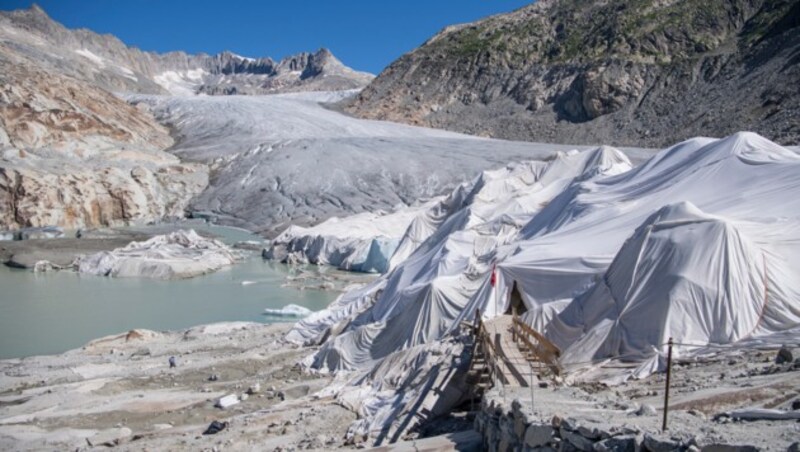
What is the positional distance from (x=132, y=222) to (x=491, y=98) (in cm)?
4160

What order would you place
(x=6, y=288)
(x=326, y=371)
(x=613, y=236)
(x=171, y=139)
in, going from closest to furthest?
(x=613, y=236) < (x=326, y=371) < (x=6, y=288) < (x=171, y=139)

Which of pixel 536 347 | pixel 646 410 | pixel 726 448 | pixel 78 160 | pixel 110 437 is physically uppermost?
pixel 78 160

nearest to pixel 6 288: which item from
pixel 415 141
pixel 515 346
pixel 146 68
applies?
pixel 515 346

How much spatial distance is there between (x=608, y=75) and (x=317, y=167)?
2898 centimetres

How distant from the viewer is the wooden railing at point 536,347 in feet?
28.9

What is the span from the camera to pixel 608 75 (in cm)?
6238

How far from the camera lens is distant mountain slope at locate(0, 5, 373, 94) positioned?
→ 324ft

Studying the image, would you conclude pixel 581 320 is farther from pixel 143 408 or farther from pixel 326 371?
pixel 143 408

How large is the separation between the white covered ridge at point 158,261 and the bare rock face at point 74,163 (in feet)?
39.1

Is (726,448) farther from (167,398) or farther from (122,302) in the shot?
(122,302)

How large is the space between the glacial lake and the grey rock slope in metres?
14.1

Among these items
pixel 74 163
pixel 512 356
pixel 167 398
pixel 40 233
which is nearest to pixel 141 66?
pixel 74 163

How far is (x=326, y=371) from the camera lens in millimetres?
14117

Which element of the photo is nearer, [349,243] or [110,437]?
[110,437]
